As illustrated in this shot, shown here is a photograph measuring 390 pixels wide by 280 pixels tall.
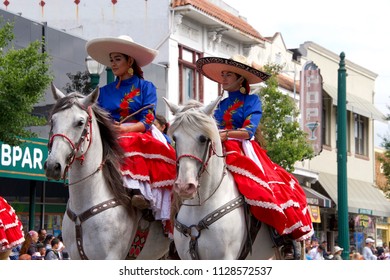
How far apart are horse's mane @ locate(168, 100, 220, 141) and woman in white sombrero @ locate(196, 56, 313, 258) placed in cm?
78

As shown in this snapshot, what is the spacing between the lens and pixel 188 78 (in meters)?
33.7

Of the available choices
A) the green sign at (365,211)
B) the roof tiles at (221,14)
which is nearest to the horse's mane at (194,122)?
the roof tiles at (221,14)

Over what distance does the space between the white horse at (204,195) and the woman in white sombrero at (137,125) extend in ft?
2.10

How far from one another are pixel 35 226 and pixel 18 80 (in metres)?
8.25

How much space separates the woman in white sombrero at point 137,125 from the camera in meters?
9.19

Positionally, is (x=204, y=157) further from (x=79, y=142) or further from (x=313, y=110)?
(x=313, y=110)

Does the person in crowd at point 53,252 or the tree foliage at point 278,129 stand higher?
the tree foliage at point 278,129

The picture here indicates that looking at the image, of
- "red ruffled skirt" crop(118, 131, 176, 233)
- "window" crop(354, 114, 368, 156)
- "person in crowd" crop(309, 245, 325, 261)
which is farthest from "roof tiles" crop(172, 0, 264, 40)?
"red ruffled skirt" crop(118, 131, 176, 233)

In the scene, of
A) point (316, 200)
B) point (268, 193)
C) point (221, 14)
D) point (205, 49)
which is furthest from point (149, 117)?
point (316, 200)

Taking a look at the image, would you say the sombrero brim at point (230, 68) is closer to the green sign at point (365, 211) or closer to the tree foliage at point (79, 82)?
the tree foliage at point (79, 82)

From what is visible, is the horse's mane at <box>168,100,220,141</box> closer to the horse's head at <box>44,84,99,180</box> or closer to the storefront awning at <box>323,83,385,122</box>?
the horse's head at <box>44,84,99,180</box>
